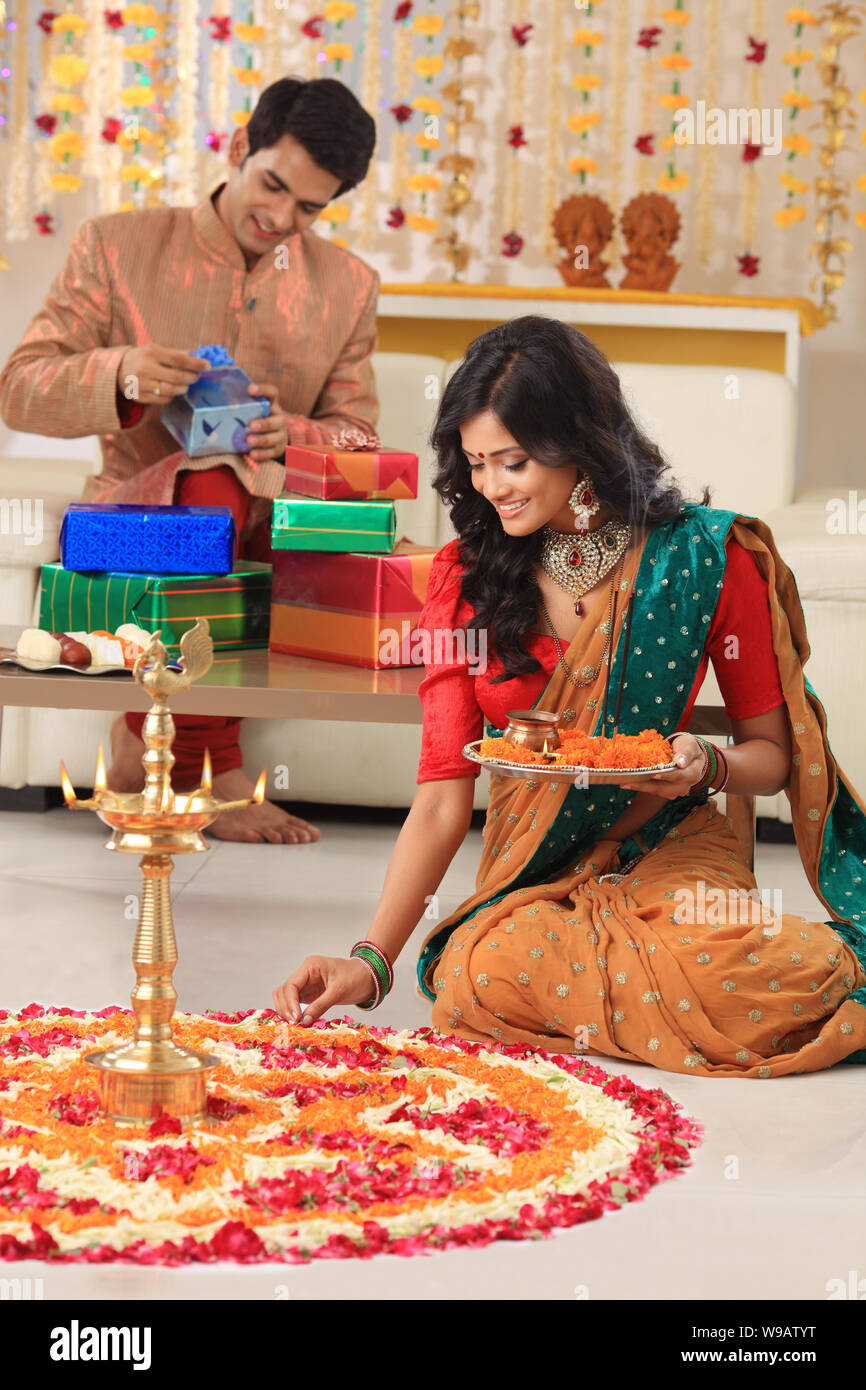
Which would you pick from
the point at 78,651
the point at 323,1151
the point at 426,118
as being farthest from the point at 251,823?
the point at 426,118

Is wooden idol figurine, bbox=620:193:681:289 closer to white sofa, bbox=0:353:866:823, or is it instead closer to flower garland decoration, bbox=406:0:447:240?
flower garland decoration, bbox=406:0:447:240

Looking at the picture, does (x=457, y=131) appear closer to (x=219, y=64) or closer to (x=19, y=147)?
(x=219, y=64)

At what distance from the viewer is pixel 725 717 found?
2449mm

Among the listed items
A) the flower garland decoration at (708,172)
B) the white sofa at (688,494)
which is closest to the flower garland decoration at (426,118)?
the flower garland decoration at (708,172)

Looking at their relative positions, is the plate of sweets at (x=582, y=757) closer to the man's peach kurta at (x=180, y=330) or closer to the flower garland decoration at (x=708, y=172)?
the man's peach kurta at (x=180, y=330)

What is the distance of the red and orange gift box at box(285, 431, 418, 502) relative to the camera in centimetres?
261

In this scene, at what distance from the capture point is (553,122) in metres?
5.08

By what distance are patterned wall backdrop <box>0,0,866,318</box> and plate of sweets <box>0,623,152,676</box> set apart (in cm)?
278

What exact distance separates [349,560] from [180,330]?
91 cm

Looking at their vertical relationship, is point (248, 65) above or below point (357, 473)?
above

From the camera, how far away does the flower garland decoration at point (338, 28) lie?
4.87 meters

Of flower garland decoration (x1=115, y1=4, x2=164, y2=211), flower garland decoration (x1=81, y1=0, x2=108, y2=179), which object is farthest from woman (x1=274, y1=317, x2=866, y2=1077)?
flower garland decoration (x1=81, y1=0, x2=108, y2=179)

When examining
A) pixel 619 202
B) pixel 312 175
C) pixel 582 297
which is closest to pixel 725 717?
pixel 312 175

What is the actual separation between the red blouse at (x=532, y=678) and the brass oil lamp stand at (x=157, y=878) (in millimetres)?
581
